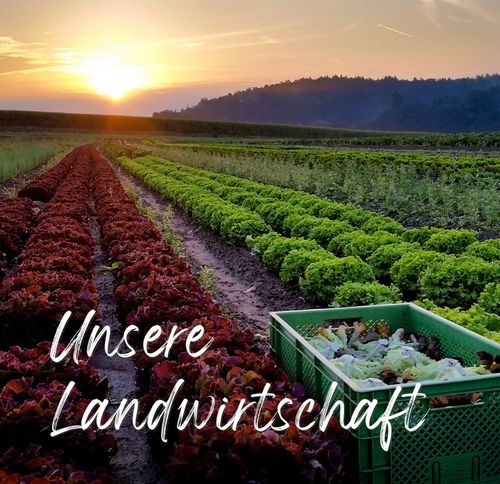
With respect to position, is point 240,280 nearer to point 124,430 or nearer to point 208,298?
point 208,298

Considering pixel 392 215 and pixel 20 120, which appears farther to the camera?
pixel 20 120

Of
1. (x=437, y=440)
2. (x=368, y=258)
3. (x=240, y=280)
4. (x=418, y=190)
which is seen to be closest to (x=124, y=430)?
(x=437, y=440)

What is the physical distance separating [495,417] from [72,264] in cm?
568

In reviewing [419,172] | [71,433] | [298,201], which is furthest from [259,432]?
[419,172]

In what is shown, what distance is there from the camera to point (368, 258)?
9.84m

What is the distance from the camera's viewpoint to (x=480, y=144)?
5347 centimetres

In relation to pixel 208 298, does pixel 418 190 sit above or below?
below

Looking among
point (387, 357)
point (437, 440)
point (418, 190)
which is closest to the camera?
point (437, 440)

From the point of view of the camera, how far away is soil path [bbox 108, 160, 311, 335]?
9.34m

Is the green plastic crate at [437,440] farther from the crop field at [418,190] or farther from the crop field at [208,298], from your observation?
the crop field at [418,190]

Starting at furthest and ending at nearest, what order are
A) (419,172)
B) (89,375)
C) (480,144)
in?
(480,144) → (419,172) → (89,375)

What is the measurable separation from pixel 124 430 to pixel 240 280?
5892mm

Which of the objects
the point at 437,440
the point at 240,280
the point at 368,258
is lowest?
the point at 240,280

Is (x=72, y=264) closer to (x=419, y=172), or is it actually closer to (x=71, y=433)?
(x=71, y=433)
